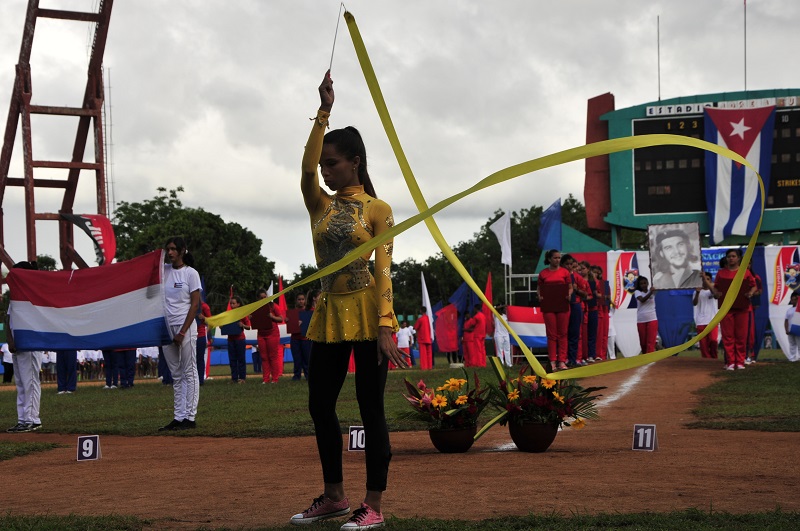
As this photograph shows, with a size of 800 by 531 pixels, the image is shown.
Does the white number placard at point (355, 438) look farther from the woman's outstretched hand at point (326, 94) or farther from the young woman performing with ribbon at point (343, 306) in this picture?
the woman's outstretched hand at point (326, 94)

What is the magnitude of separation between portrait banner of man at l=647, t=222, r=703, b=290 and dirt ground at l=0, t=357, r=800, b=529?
12698 mm

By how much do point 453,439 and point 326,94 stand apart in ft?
13.3

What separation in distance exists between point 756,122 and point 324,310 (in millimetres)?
25566

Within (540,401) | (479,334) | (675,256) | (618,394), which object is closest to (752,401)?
(618,394)

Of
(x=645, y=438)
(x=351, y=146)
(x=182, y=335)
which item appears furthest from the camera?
(x=182, y=335)

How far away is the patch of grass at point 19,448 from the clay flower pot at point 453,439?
3795 millimetres

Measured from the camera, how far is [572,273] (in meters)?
20.5

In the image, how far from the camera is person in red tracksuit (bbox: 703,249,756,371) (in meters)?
18.6

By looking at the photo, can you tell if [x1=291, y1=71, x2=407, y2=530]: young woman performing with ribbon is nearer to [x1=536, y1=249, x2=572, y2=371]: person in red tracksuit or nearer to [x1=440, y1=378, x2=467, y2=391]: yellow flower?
[x1=440, y1=378, x2=467, y2=391]: yellow flower

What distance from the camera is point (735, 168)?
28922 mm

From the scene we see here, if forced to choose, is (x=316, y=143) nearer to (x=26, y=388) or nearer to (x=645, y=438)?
(x=645, y=438)

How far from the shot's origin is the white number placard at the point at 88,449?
28.2ft

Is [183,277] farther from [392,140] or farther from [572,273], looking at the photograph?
[572,273]

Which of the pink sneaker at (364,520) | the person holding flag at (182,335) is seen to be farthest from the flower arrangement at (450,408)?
the person holding flag at (182,335)
